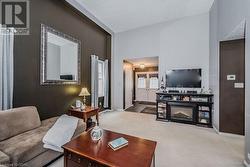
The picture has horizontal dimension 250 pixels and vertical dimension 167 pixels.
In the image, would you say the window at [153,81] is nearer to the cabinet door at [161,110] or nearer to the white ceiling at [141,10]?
the cabinet door at [161,110]

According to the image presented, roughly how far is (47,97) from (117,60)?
3.33 metres

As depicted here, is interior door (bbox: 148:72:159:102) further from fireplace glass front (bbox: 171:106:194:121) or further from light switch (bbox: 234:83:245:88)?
light switch (bbox: 234:83:245:88)

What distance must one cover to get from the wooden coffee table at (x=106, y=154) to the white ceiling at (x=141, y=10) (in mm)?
3481

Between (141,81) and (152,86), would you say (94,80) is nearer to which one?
(141,81)

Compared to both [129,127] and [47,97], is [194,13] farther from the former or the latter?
[47,97]

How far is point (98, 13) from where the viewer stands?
3971 mm

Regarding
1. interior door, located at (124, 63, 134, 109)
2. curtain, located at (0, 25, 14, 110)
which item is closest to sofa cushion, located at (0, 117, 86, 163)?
curtain, located at (0, 25, 14, 110)

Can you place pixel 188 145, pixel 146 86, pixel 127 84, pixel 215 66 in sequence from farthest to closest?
1. pixel 146 86
2. pixel 127 84
3. pixel 215 66
4. pixel 188 145

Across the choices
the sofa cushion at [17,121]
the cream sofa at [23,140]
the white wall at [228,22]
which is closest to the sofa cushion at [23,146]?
the cream sofa at [23,140]

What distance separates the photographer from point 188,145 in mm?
2500

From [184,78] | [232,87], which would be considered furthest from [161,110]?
[232,87]

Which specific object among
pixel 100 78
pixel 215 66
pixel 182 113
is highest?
pixel 215 66

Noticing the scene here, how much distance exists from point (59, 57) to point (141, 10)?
2.74m

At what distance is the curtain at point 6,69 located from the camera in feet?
6.98
